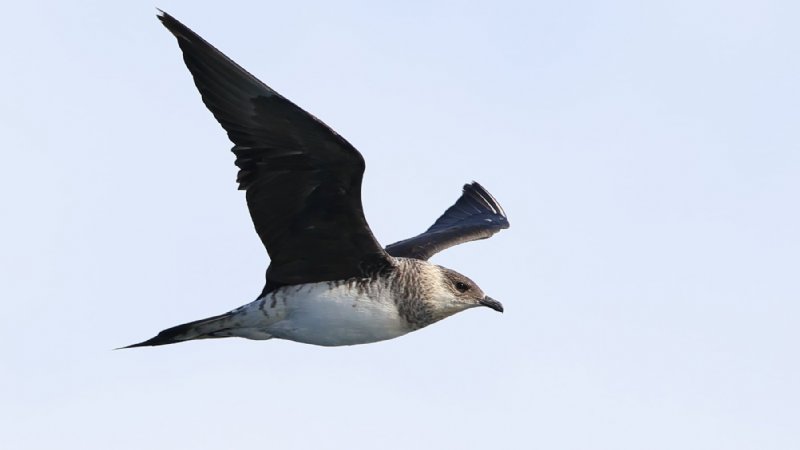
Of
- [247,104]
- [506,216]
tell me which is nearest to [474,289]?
[247,104]

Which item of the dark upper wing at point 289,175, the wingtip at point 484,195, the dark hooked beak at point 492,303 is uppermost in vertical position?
the wingtip at point 484,195

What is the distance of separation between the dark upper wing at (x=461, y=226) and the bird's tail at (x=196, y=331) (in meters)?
2.74

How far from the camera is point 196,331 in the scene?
11.8 metres

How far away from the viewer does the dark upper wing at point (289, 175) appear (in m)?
10.3

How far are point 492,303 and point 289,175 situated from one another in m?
2.63

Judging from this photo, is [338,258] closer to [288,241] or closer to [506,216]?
[288,241]

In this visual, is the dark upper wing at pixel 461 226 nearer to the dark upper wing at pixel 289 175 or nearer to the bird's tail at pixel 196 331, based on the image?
the dark upper wing at pixel 289 175

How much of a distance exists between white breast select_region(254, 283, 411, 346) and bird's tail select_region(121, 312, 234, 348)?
1.26ft

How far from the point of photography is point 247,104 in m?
10.5

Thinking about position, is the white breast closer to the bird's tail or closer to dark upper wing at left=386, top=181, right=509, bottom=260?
the bird's tail

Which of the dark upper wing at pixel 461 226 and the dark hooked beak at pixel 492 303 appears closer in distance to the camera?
the dark hooked beak at pixel 492 303

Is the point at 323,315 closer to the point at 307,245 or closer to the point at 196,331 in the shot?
the point at 307,245

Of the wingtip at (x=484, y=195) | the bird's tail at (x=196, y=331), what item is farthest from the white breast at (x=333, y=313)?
the wingtip at (x=484, y=195)

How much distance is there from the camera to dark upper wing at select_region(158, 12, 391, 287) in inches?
407
